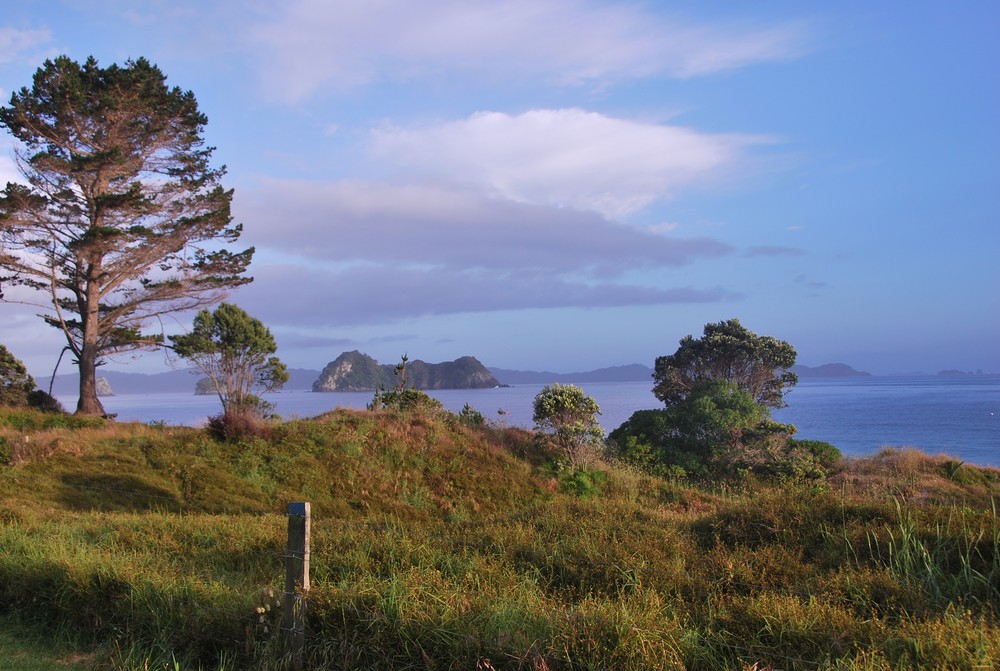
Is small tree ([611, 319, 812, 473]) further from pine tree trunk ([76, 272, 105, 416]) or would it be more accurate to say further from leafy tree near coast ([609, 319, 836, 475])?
pine tree trunk ([76, 272, 105, 416])

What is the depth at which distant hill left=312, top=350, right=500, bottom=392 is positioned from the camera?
7556 centimetres

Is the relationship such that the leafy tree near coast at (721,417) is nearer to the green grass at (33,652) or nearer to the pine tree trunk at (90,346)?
the green grass at (33,652)

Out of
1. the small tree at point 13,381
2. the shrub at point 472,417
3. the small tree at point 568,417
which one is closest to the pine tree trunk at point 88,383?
the small tree at point 13,381

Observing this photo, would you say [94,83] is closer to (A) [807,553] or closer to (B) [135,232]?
(B) [135,232]

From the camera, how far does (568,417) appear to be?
19422 mm

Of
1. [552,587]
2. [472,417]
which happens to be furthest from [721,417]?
[552,587]

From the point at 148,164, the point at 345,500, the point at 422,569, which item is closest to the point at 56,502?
the point at 345,500

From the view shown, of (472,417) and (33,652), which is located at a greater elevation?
(472,417)

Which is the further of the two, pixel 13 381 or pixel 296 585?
pixel 13 381

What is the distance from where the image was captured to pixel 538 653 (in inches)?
146

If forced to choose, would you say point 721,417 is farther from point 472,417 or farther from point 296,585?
point 296,585

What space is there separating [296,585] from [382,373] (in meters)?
72.8

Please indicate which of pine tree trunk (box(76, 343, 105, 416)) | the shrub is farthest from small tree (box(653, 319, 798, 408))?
pine tree trunk (box(76, 343, 105, 416))

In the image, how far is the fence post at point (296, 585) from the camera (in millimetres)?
4344
